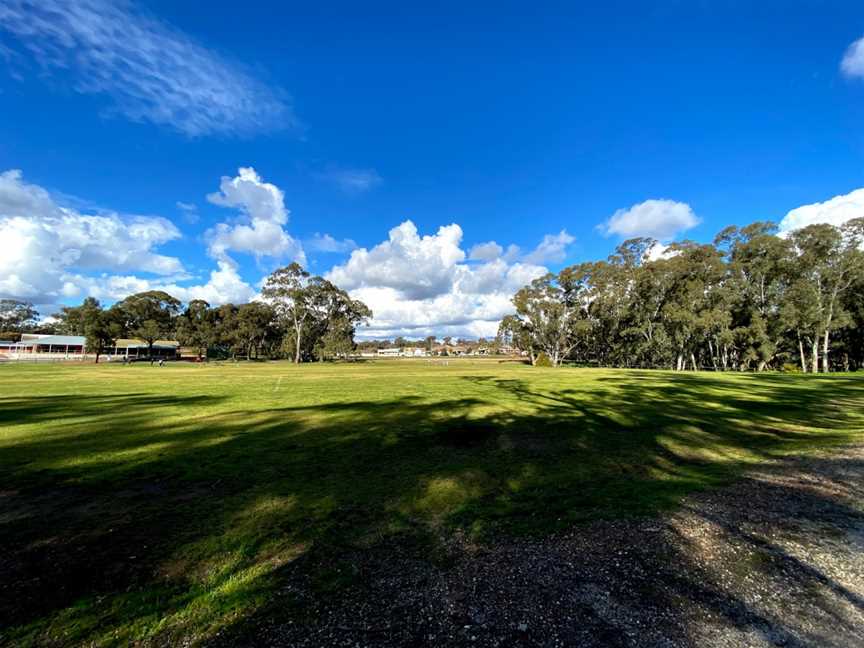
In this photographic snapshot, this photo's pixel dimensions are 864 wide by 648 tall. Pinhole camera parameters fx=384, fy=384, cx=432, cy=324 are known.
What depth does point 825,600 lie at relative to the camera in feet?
10.1

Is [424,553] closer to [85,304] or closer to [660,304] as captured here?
[660,304]

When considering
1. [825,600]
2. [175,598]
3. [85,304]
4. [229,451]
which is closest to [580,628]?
[825,600]

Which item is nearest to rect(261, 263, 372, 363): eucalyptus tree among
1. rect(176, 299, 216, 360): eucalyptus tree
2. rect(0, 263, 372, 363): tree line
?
rect(0, 263, 372, 363): tree line

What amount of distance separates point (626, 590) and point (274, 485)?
5.19 m

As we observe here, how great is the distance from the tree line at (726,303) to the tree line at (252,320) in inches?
1489

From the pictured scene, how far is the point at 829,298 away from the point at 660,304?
15330 mm

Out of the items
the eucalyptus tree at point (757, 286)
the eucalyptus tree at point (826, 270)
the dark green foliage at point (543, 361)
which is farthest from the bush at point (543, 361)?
the eucalyptus tree at point (826, 270)

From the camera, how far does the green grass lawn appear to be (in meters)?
3.44

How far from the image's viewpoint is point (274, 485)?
6.26 m

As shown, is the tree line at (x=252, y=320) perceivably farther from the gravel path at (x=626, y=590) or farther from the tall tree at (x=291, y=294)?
the gravel path at (x=626, y=590)

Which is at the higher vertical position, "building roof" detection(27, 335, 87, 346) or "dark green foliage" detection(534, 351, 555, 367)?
"building roof" detection(27, 335, 87, 346)

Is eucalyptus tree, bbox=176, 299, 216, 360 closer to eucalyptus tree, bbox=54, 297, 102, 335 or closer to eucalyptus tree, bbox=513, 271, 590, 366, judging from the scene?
eucalyptus tree, bbox=54, 297, 102, 335

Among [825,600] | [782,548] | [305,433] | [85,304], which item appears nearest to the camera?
[825,600]

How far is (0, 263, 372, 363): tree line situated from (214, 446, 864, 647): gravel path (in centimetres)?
6560
